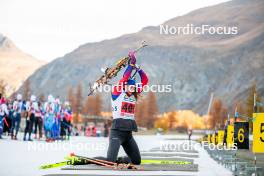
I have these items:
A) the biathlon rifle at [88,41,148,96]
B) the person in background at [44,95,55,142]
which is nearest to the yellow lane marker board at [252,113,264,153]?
the biathlon rifle at [88,41,148,96]

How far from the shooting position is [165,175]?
31.0 ft

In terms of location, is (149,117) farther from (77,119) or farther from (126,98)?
(126,98)

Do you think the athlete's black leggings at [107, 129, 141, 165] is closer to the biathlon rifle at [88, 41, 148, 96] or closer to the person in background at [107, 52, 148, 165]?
the person in background at [107, 52, 148, 165]

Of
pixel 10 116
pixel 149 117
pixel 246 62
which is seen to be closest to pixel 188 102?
pixel 246 62

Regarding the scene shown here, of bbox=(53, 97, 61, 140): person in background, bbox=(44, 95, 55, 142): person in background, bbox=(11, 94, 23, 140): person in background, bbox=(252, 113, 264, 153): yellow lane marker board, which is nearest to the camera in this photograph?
bbox=(252, 113, 264, 153): yellow lane marker board

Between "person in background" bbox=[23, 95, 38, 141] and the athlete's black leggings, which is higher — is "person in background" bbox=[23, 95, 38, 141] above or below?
above

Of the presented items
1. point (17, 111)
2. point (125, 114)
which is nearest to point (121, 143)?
point (125, 114)

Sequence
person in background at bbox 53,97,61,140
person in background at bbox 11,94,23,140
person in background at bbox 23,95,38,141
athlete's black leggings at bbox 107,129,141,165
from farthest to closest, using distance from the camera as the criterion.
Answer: person in background at bbox 53,97,61,140, person in background at bbox 11,94,23,140, person in background at bbox 23,95,38,141, athlete's black leggings at bbox 107,129,141,165

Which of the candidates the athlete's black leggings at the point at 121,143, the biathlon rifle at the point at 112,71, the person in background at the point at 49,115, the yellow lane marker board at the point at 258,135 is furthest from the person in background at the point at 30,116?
the yellow lane marker board at the point at 258,135

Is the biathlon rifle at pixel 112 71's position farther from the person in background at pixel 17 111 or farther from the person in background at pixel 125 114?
the person in background at pixel 17 111

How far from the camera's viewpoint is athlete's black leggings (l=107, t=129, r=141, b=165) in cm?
1127

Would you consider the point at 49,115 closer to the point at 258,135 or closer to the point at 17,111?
the point at 17,111

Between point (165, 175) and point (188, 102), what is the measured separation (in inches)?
7380

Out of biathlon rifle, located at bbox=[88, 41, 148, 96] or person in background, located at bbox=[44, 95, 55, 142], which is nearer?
biathlon rifle, located at bbox=[88, 41, 148, 96]
